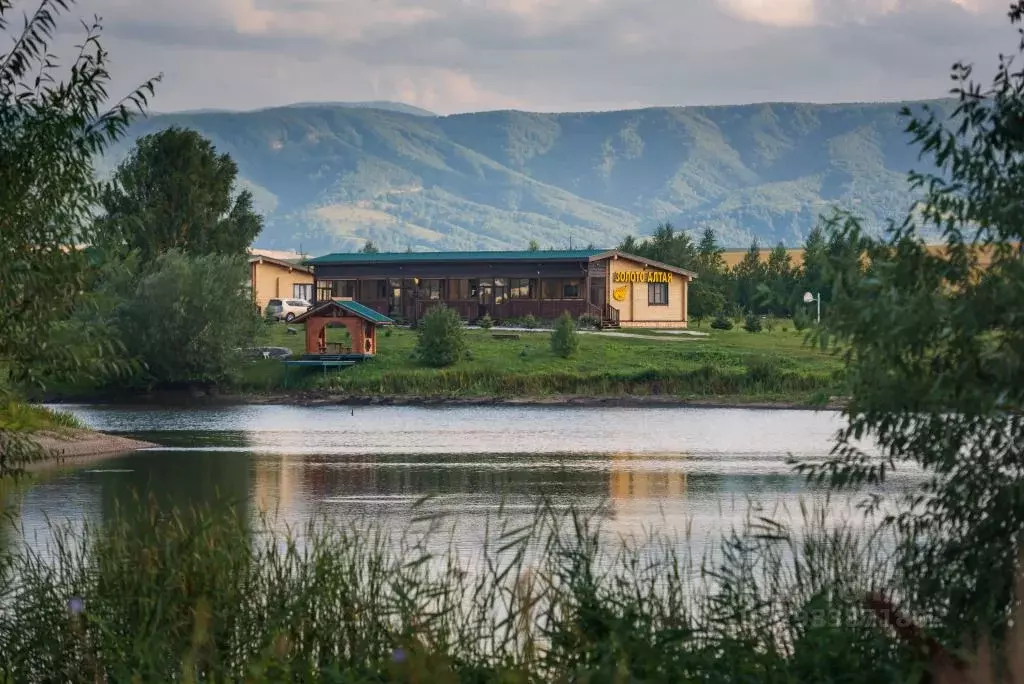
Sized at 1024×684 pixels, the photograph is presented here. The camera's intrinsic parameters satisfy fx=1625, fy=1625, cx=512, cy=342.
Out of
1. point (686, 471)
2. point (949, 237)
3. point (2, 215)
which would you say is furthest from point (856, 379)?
point (686, 471)

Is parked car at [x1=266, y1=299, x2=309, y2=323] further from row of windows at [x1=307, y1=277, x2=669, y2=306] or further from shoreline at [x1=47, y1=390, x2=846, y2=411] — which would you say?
shoreline at [x1=47, y1=390, x2=846, y2=411]

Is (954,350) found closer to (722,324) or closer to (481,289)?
(722,324)

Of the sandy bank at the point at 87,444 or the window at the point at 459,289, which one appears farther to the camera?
the window at the point at 459,289

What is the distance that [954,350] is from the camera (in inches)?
433

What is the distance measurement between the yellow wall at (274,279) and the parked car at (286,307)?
2.51 metres

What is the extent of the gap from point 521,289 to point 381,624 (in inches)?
3082

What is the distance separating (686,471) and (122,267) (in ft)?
76.9

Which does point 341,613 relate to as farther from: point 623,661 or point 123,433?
point 123,433

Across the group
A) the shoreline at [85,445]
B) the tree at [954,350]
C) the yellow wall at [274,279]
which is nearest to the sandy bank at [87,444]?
the shoreline at [85,445]

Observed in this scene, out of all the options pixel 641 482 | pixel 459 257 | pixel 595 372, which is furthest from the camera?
pixel 459 257

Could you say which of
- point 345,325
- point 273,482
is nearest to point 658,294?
point 345,325

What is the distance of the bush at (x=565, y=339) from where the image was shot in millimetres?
71250

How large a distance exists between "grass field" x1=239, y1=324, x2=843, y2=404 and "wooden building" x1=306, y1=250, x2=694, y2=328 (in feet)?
36.9

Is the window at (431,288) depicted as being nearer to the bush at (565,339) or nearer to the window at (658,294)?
the window at (658,294)
